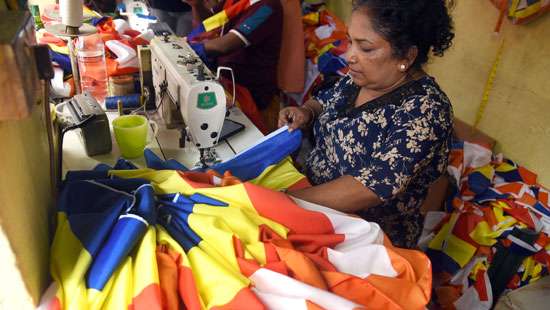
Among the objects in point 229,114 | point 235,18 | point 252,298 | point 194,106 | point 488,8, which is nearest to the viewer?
point 252,298

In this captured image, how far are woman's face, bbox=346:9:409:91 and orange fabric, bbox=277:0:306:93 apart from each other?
1311 millimetres

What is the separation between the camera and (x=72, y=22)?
150cm

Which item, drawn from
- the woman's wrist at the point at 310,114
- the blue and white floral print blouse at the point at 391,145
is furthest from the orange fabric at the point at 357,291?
the woman's wrist at the point at 310,114

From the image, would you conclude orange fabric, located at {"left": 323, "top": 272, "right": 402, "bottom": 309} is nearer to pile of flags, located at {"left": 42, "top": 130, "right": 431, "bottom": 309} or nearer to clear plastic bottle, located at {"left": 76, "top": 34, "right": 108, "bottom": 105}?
pile of flags, located at {"left": 42, "top": 130, "right": 431, "bottom": 309}

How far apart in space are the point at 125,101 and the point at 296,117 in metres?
0.67

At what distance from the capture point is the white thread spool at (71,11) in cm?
147

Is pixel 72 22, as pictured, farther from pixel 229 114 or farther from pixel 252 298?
pixel 252 298

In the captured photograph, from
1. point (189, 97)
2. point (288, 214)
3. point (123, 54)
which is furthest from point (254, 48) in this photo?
point (288, 214)

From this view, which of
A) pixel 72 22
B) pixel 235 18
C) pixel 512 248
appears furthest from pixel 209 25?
pixel 512 248

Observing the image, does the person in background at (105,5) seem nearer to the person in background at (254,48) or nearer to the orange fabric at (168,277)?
the person in background at (254,48)

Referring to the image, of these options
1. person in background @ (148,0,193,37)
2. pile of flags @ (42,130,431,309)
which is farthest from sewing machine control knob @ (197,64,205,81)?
person in background @ (148,0,193,37)

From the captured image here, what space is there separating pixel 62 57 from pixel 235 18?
100cm

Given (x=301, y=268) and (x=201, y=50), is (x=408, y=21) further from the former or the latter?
(x=201, y=50)

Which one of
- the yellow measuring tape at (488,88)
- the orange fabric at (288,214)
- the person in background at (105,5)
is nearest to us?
the orange fabric at (288,214)
